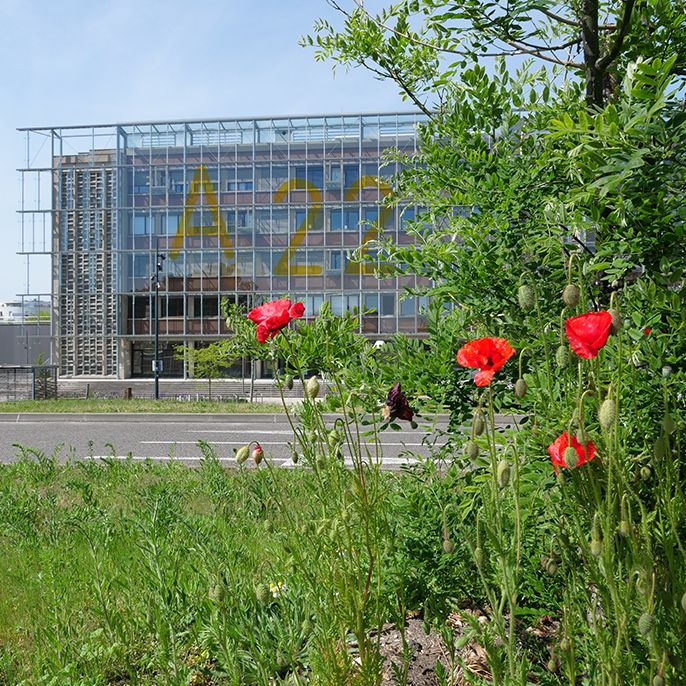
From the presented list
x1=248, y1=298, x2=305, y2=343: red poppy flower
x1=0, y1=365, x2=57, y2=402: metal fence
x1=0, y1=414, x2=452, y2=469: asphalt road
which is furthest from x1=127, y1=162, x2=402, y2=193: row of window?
x1=248, y1=298, x2=305, y2=343: red poppy flower

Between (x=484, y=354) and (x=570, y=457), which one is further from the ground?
(x=484, y=354)

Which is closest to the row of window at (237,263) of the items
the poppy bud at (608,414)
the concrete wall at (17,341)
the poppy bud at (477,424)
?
the concrete wall at (17,341)

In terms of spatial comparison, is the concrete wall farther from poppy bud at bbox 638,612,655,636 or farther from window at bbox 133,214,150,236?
poppy bud at bbox 638,612,655,636

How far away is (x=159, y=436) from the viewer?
13.3 metres

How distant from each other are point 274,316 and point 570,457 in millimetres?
927

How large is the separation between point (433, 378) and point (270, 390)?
30.0m

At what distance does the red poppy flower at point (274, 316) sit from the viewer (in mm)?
1941

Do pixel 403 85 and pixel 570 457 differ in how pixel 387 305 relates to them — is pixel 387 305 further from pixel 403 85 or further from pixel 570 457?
pixel 570 457

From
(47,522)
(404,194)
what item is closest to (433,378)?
(404,194)

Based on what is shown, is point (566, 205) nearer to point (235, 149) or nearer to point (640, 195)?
point (640, 195)

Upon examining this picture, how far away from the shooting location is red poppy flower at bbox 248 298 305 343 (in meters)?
1.94

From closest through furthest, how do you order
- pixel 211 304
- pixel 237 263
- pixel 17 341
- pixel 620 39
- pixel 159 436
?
1. pixel 620 39
2. pixel 159 436
3. pixel 237 263
4. pixel 211 304
5. pixel 17 341

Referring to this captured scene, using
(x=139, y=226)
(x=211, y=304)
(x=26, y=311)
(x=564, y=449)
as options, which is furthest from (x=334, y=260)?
(x=26, y=311)

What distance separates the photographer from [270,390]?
32.2 metres
